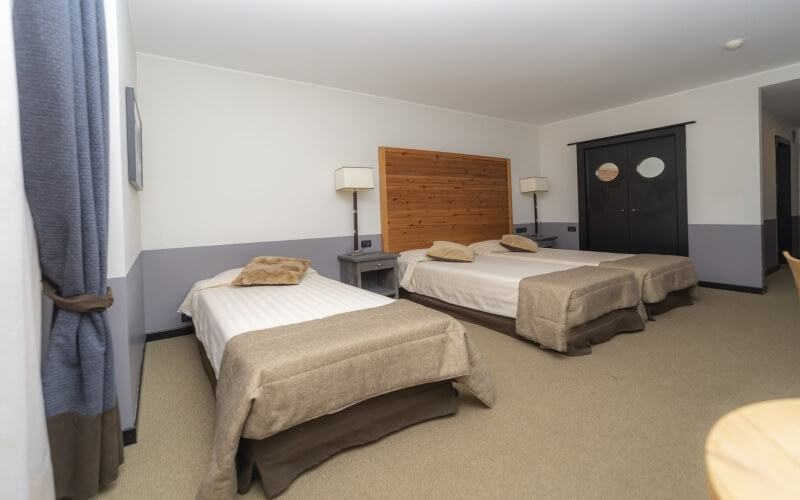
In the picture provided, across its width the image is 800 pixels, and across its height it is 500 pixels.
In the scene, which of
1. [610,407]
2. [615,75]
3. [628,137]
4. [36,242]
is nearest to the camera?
[36,242]

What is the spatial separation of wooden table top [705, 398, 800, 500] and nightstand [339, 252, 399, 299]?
3226 millimetres

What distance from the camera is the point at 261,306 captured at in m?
2.21

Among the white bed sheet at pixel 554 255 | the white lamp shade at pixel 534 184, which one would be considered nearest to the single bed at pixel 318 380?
the white bed sheet at pixel 554 255

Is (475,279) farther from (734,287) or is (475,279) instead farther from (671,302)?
(734,287)

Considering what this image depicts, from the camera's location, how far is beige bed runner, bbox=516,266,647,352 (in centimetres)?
252

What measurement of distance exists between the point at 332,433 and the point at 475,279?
78.0 inches

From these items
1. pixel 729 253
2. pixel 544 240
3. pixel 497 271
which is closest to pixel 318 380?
pixel 497 271

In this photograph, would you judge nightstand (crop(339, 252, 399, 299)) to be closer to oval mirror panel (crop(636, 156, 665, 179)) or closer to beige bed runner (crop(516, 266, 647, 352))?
beige bed runner (crop(516, 266, 647, 352))

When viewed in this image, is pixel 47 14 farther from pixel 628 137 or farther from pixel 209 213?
pixel 628 137

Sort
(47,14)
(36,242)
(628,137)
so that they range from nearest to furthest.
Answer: (47,14) → (36,242) → (628,137)

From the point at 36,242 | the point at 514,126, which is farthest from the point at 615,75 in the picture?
the point at 36,242

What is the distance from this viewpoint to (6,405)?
2.97 ft

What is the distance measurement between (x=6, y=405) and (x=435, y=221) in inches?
161

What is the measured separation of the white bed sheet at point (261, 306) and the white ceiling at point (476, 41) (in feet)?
6.27
